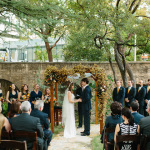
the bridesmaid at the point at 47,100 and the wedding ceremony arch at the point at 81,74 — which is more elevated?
the wedding ceremony arch at the point at 81,74

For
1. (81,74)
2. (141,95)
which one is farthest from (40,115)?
(141,95)

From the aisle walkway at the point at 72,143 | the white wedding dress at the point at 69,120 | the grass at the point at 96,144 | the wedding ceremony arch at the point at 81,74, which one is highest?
the wedding ceremony arch at the point at 81,74

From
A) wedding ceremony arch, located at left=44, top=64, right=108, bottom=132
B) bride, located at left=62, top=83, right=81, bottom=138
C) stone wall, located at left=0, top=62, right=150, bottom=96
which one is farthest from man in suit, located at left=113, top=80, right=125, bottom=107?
stone wall, located at left=0, top=62, right=150, bottom=96

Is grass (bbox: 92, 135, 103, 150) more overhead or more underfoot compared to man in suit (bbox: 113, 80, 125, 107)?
more underfoot

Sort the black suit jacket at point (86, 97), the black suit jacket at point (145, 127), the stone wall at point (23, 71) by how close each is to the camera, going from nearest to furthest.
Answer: the black suit jacket at point (145, 127) → the black suit jacket at point (86, 97) → the stone wall at point (23, 71)

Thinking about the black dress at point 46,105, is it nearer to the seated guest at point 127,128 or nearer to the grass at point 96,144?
the grass at point 96,144

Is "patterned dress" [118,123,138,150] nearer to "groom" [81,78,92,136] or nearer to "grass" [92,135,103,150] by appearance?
"grass" [92,135,103,150]

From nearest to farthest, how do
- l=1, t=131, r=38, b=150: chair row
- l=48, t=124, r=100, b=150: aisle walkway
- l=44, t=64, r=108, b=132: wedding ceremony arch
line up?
l=1, t=131, r=38, b=150: chair row, l=48, t=124, r=100, b=150: aisle walkway, l=44, t=64, r=108, b=132: wedding ceremony arch

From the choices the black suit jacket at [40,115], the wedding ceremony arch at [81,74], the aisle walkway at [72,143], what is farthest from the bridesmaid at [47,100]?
the black suit jacket at [40,115]

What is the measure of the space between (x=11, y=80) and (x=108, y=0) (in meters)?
7.34

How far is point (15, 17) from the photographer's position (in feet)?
27.7

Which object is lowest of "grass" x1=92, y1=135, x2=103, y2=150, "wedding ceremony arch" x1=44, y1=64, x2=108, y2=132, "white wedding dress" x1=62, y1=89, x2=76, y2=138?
"grass" x1=92, y1=135, x2=103, y2=150

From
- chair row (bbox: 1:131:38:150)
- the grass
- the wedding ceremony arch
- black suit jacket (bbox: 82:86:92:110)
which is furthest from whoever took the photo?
the wedding ceremony arch

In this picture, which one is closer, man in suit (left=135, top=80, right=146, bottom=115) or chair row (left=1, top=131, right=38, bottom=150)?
chair row (left=1, top=131, right=38, bottom=150)
